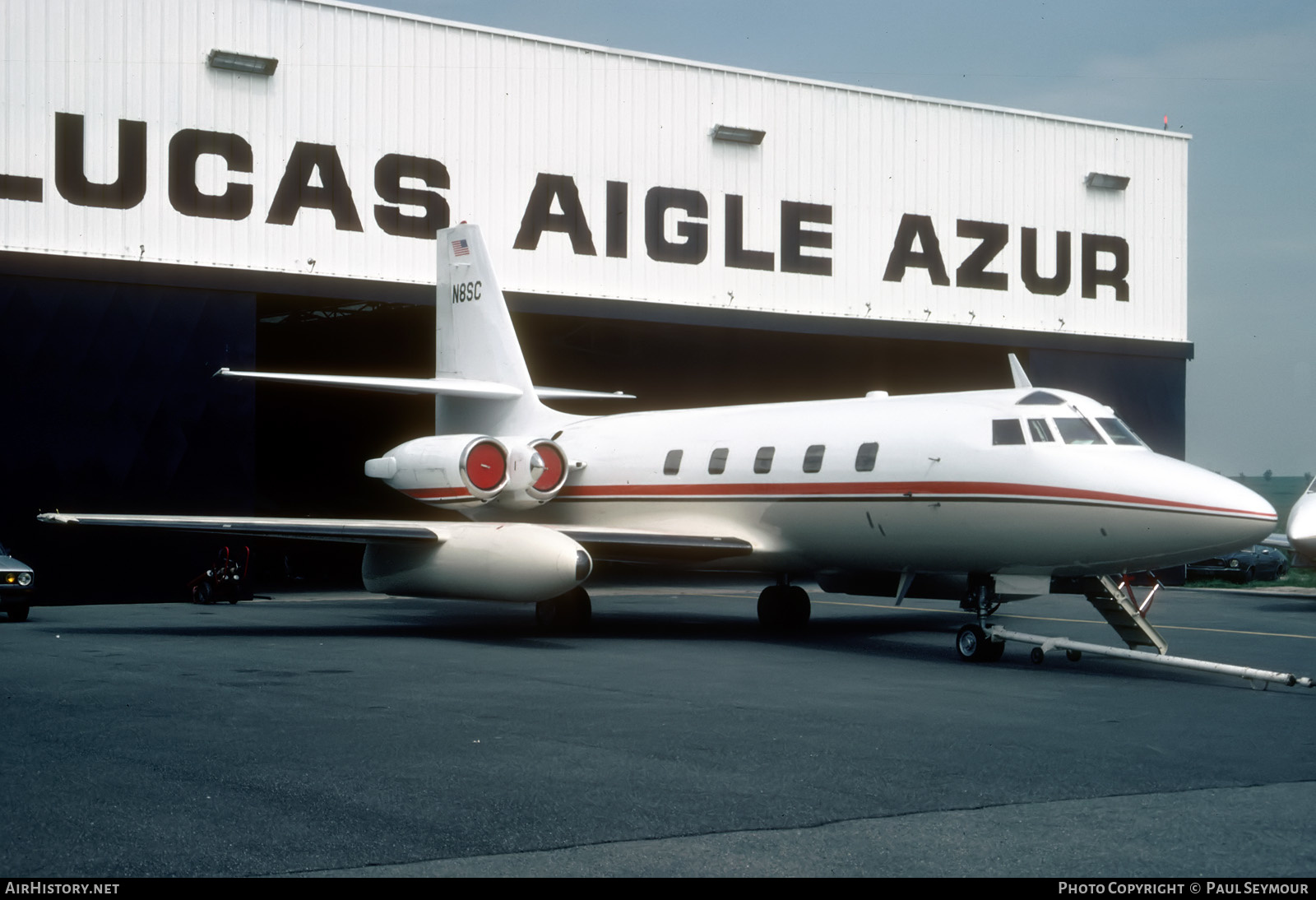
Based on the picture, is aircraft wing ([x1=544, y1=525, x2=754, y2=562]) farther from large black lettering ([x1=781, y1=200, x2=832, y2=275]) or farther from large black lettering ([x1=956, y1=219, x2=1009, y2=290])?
large black lettering ([x1=956, y1=219, x2=1009, y2=290])

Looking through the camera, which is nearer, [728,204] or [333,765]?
[333,765]

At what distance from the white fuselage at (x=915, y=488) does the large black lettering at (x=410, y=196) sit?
5799 millimetres

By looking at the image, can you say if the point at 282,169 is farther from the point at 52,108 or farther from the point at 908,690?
the point at 908,690

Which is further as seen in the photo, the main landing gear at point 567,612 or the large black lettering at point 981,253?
the large black lettering at point 981,253

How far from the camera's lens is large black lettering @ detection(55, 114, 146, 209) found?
831 inches

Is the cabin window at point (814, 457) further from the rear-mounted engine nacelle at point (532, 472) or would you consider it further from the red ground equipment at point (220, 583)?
the red ground equipment at point (220, 583)

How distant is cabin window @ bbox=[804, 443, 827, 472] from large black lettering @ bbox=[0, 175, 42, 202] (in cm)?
1248

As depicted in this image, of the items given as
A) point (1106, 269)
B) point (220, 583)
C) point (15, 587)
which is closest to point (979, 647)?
point (15, 587)

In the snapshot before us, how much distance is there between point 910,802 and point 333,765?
3.08m

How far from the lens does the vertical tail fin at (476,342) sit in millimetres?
21219

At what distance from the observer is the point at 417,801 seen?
678 cm

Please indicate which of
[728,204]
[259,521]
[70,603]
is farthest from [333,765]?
[728,204]

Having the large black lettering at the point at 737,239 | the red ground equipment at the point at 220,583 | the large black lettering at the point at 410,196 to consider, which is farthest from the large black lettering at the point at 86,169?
the large black lettering at the point at 737,239

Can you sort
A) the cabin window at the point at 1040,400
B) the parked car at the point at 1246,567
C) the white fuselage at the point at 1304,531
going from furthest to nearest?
1. the parked car at the point at 1246,567
2. the white fuselage at the point at 1304,531
3. the cabin window at the point at 1040,400
